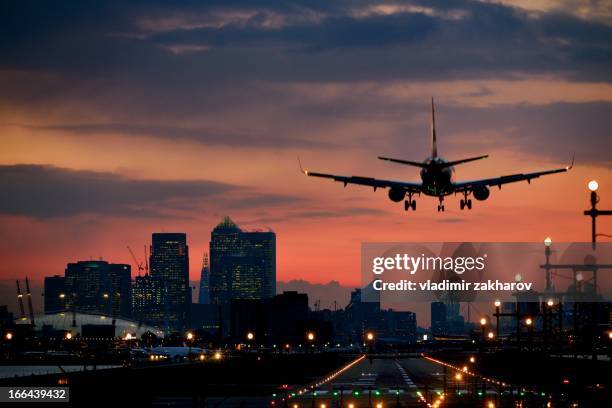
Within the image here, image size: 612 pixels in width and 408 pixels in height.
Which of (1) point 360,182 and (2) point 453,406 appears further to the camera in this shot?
(1) point 360,182

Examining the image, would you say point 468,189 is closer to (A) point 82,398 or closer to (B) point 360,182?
(B) point 360,182

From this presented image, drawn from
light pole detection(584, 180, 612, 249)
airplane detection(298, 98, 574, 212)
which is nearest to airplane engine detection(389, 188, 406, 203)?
airplane detection(298, 98, 574, 212)

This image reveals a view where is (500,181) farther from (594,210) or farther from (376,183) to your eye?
(594,210)

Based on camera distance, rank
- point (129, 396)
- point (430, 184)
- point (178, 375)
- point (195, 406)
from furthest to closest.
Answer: point (178, 375) → point (430, 184) → point (129, 396) → point (195, 406)

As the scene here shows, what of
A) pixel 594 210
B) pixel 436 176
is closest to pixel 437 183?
pixel 436 176

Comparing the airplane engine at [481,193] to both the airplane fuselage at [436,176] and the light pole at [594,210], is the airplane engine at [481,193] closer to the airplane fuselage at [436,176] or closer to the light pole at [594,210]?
the airplane fuselage at [436,176]

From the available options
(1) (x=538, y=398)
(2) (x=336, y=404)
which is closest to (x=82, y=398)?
(2) (x=336, y=404)

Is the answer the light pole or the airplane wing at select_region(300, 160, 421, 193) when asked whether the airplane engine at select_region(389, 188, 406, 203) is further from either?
the light pole
